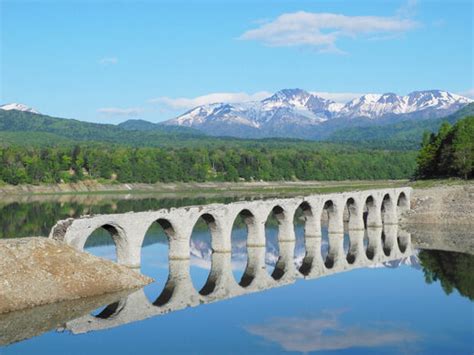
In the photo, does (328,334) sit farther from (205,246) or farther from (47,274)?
(205,246)

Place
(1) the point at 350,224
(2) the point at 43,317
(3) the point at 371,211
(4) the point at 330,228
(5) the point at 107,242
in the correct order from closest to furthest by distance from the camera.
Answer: (2) the point at 43,317 → (5) the point at 107,242 → (4) the point at 330,228 → (1) the point at 350,224 → (3) the point at 371,211

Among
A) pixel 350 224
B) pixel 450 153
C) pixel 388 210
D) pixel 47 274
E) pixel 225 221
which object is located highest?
pixel 450 153

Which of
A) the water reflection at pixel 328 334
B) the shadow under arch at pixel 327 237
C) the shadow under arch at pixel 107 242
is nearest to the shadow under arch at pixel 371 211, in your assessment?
the shadow under arch at pixel 327 237

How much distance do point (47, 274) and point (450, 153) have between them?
79874 millimetres

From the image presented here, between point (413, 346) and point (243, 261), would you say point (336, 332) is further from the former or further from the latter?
point (243, 261)

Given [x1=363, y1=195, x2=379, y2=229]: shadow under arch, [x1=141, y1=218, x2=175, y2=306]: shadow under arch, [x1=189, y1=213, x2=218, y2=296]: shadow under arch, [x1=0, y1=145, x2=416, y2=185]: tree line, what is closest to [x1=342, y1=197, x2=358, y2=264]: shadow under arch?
[x1=363, y1=195, x2=379, y2=229]: shadow under arch

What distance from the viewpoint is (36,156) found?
163125 millimetres

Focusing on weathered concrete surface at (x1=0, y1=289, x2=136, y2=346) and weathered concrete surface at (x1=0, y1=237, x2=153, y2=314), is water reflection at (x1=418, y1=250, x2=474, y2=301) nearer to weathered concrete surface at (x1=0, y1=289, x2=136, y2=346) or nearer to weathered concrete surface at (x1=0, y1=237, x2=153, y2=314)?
weathered concrete surface at (x1=0, y1=237, x2=153, y2=314)

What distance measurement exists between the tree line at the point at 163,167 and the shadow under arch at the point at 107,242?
75.1 m

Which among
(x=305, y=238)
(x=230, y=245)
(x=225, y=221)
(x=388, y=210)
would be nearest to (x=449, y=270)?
(x=230, y=245)

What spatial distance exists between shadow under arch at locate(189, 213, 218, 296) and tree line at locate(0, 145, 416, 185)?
7238cm

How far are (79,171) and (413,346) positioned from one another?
136231 mm

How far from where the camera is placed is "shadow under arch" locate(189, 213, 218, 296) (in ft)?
160

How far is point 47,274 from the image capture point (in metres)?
40.3
